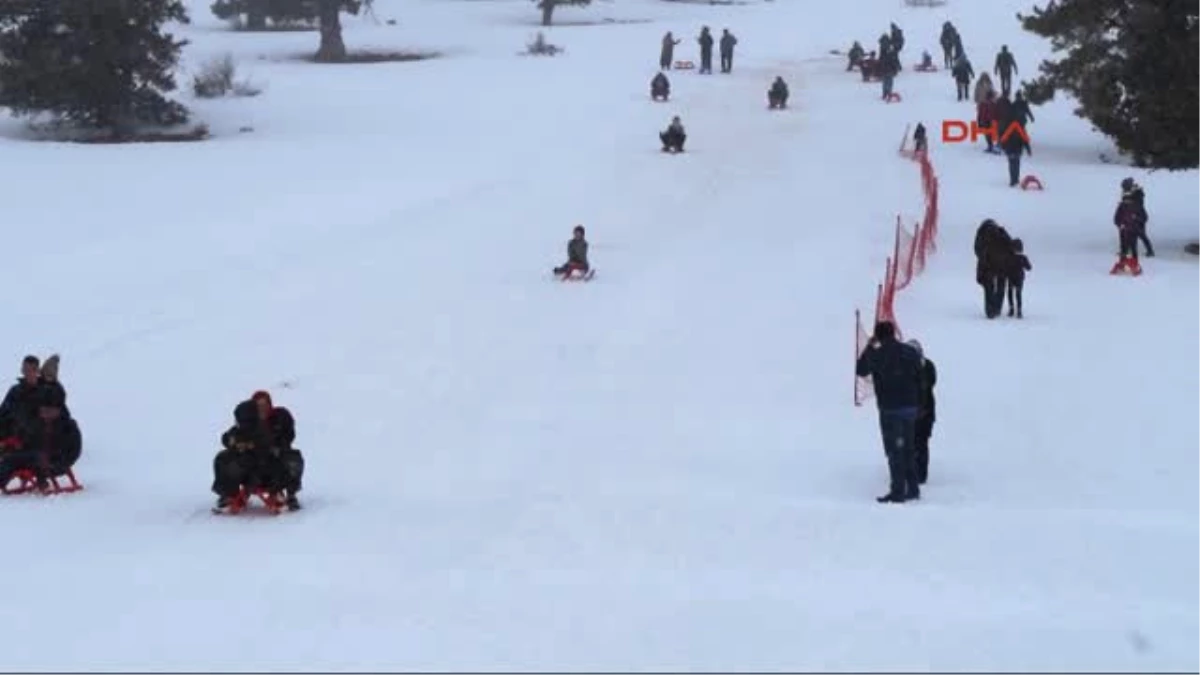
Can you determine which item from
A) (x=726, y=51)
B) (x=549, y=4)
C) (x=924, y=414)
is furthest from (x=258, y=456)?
(x=549, y=4)

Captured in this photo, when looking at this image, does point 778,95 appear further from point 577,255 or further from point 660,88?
point 577,255

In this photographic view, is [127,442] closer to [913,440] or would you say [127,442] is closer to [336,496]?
[336,496]

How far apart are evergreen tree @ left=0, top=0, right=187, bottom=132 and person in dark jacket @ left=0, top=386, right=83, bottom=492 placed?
29.9 meters

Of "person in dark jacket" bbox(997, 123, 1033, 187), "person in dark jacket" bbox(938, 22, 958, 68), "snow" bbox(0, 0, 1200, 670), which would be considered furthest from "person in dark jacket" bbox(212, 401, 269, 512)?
"person in dark jacket" bbox(938, 22, 958, 68)

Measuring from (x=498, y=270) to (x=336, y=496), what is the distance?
43.4 feet

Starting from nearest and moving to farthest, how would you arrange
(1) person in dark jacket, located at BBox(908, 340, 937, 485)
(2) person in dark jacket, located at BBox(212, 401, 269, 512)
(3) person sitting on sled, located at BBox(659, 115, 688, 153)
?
(2) person in dark jacket, located at BBox(212, 401, 269, 512) → (1) person in dark jacket, located at BBox(908, 340, 937, 485) → (3) person sitting on sled, located at BBox(659, 115, 688, 153)

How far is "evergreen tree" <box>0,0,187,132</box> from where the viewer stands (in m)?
43.5

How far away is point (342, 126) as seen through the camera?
46.7 m

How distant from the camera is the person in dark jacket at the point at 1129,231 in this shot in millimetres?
28391

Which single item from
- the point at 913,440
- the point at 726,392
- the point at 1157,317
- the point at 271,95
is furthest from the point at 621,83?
the point at 913,440

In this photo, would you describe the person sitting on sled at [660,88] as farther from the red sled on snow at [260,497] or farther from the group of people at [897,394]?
the red sled on snow at [260,497]

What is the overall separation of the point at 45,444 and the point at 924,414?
7.24 meters

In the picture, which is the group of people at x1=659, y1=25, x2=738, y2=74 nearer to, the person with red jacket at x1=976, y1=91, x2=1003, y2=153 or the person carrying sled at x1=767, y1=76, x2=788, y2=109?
the person carrying sled at x1=767, y1=76, x2=788, y2=109

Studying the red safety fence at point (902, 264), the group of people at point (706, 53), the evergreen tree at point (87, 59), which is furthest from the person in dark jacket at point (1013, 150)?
the group of people at point (706, 53)
